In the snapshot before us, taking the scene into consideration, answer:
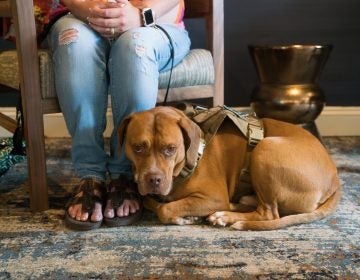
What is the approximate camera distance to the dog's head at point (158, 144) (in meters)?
1.44

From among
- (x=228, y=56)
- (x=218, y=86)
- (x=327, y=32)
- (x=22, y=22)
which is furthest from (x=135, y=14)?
(x=327, y=32)

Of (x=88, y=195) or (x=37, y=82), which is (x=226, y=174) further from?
(x=37, y=82)

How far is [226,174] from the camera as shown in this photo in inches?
64.6

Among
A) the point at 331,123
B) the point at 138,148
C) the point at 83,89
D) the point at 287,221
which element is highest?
the point at 83,89

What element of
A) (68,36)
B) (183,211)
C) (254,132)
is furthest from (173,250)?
(68,36)

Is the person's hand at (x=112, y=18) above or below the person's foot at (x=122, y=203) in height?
above

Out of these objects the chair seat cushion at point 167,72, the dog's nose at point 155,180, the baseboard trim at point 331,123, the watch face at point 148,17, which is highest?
the watch face at point 148,17

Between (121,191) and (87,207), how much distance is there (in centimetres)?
14

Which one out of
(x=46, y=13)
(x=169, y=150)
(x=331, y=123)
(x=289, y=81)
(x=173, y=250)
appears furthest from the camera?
(x=331, y=123)

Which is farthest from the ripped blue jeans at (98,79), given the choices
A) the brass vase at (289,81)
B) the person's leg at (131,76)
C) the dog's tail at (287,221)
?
the brass vase at (289,81)

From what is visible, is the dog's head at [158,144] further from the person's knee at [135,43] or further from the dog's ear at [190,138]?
the person's knee at [135,43]

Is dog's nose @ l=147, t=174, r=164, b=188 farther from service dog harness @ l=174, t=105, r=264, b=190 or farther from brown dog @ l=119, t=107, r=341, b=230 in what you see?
service dog harness @ l=174, t=105, r=264, b=190

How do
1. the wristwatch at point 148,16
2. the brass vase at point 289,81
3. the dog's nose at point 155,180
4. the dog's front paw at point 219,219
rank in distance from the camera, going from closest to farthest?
the dog's nose at point 155,180
the dog's front paw at point 219,219
the wristwatch at point 148,16
the brass vase at point 289,81

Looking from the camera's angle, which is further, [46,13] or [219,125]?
[46,13]
